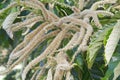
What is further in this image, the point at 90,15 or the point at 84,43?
the point at 90,15

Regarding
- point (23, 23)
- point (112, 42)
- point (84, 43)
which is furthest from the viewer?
point (23, 23)

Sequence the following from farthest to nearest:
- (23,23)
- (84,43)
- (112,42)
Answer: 1. (23,23)
2. (84,43)
3. (112,42)

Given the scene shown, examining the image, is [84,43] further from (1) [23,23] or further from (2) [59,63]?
(1) [23,23]

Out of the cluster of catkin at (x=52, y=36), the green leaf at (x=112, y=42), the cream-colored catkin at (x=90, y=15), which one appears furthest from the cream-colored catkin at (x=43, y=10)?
the green leaf at (x=112, y=42)

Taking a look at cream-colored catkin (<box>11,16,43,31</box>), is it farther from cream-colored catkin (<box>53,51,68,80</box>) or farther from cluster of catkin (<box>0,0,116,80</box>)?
cream-colored catkin (<box>53,51,68,80</box>)

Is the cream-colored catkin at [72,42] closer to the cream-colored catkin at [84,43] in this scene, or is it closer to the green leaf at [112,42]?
the cream-colored catkin at [84,43]

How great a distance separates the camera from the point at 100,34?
3.92 ft

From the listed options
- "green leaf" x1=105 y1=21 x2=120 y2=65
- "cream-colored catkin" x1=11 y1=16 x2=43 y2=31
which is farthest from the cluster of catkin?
"green leaf" x1=105 y1=21 x2=120 y2=65

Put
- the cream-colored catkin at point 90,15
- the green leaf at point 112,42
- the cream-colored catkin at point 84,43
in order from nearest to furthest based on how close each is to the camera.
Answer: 1. the green leaf at point 112,42
2. the cream-colored catkin at point 84,43
3. the cream-colored catkin at point 90,15

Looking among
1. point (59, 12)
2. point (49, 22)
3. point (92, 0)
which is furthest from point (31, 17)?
point (92, 0)

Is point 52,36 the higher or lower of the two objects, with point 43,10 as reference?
→ lower

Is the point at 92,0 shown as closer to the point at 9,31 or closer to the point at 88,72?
the point at 88,72

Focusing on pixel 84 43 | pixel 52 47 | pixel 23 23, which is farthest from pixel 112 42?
pixel 23 23

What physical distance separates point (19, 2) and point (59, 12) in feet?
1.16
